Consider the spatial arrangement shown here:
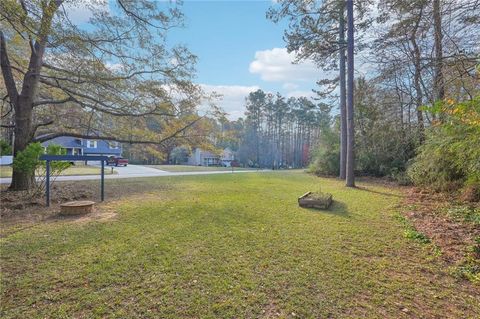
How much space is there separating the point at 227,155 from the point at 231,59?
41.2 metres

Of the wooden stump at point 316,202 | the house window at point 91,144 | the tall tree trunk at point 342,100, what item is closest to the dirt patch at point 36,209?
the wooden stump at point 316,202

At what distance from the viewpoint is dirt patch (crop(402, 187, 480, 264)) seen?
360 cm

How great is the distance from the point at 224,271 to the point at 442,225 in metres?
4.42

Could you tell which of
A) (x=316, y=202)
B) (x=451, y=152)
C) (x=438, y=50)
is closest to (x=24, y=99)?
(x=316, y=202)

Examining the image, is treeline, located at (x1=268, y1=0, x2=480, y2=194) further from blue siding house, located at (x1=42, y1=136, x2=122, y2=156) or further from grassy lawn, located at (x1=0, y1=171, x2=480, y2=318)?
blue siding house, located at (x1=42, y1=136, x2=122, y2=156)

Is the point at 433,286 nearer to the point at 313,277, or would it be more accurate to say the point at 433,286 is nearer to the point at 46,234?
the point at 313,277

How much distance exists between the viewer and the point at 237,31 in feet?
27.1

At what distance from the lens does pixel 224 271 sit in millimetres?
2891

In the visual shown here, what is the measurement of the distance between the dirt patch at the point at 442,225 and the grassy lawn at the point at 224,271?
14.4 inches

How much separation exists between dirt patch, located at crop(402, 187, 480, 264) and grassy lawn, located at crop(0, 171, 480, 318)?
0.36 metres

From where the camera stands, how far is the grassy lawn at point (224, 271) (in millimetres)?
2227

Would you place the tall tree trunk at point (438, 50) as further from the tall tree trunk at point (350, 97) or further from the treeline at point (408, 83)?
the tall tree trunk at point (350, 97)

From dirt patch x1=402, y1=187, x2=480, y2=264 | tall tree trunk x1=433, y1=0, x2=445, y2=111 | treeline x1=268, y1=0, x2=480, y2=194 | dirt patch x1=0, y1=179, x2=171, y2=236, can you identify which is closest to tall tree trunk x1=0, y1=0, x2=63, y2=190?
dirt patch x1=0, y1=179, x2=171, y2=236

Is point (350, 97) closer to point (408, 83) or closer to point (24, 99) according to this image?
point (408, 83)
